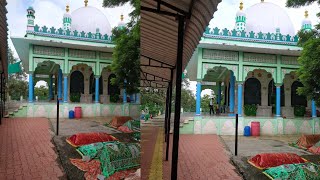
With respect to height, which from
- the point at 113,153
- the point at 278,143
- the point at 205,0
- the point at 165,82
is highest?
the point at 205,0

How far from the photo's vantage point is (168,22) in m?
2.87

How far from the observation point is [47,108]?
111 inches

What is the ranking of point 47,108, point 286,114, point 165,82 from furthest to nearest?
1. point 286,114
2. point 165,82
3. point 47,108

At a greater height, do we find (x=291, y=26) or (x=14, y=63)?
(x=291, y=26)

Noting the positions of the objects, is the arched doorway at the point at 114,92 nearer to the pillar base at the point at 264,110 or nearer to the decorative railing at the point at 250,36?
the decorative railing at the point at 250,36

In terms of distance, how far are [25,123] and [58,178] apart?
2.48 ft

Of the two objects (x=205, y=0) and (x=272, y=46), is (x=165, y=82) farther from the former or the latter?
(x=272, y=46)

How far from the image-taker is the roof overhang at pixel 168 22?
249cm

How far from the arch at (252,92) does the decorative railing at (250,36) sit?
3.13m

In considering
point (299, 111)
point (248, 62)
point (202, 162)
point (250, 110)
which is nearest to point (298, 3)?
point (248, 62)

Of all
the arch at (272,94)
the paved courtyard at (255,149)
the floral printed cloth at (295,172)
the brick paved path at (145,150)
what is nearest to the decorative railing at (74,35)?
the brick paved path at (145,150)

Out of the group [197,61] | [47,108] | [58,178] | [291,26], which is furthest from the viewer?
[291,26]

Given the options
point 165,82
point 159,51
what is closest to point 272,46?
point 165,82

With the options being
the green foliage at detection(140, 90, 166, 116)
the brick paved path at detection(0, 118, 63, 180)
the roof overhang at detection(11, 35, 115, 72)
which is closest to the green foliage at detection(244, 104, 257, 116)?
the green foliage at detection(140, 90, 166, 116)
